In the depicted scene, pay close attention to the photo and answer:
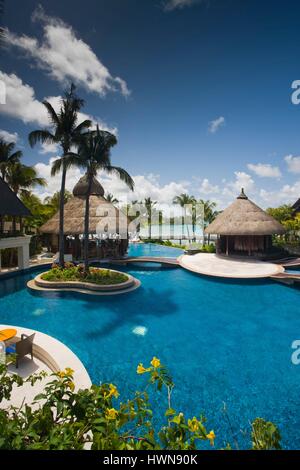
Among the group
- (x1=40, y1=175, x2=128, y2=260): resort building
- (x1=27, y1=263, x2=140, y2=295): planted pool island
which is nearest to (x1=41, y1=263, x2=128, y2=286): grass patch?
(x1=27, y1=263, x2=140, y2=295): planted pool island

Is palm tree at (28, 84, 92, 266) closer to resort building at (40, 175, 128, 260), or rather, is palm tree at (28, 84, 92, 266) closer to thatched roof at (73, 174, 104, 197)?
resort building at (40, 175, 128, 260)

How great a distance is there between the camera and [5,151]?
18.6 metres

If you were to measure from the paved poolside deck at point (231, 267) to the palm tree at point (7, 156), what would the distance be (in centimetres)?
1667

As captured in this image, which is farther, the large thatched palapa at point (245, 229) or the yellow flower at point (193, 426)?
the large thatched palapa at point (245, 229)

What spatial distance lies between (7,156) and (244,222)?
21828 millimetres

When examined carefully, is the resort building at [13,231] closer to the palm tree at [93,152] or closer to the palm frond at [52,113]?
the palm tree at [93,152]

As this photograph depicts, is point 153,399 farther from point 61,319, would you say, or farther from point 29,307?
point 29,307

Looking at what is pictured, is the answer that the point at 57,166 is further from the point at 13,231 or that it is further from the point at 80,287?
the point at 80,287

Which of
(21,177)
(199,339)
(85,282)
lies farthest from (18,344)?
(21,177)

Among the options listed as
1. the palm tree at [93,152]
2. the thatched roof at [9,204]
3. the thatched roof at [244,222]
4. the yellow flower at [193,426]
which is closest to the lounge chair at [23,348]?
the yellow flower at [193,426]

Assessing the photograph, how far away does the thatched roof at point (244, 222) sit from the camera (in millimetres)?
20000

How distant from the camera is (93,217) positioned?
20391 mm
